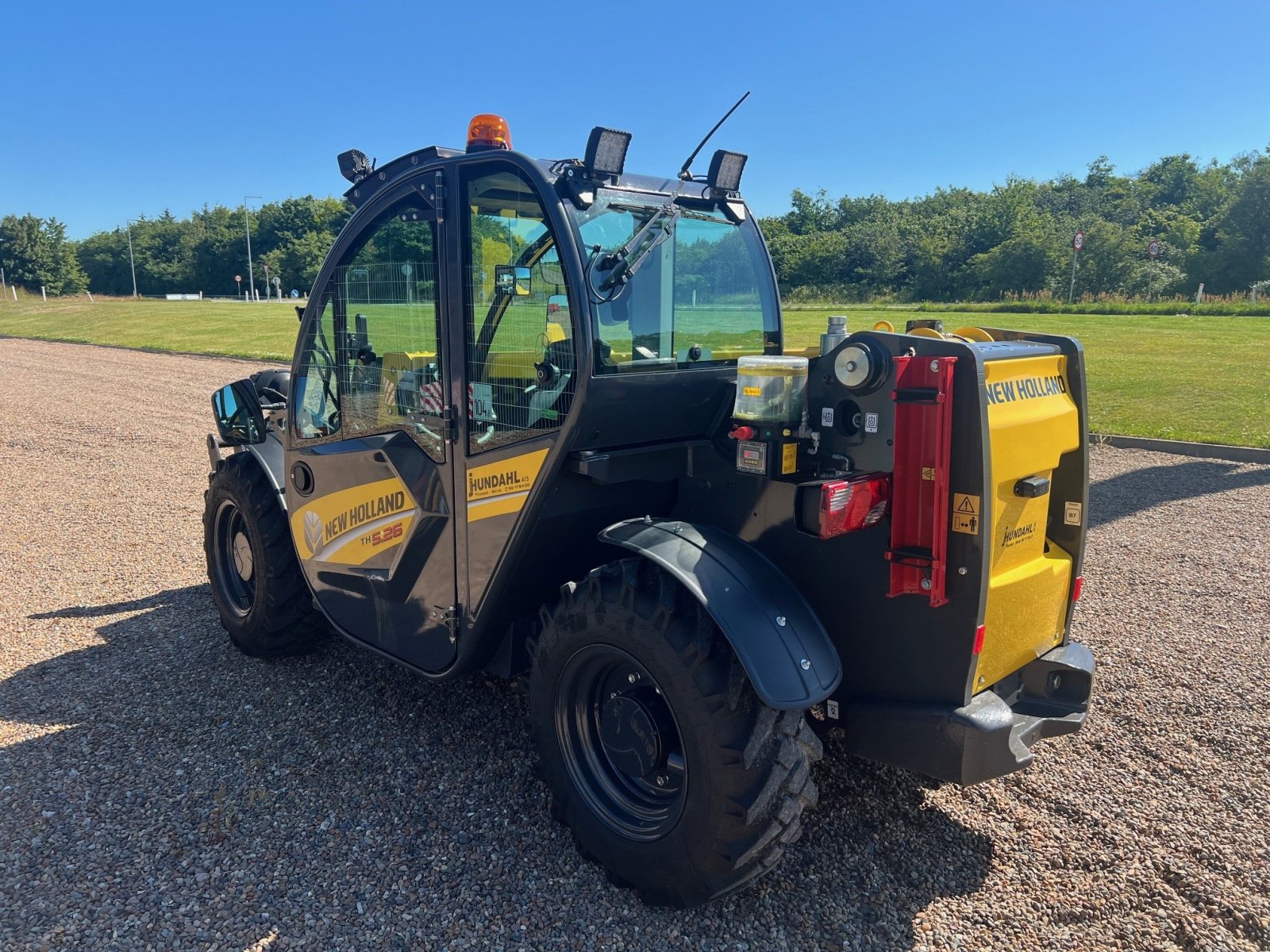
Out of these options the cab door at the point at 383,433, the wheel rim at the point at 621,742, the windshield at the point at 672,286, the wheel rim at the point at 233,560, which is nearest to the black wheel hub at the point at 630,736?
the wheel rim at the point at 621,742

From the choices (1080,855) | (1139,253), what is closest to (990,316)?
(1139,253)

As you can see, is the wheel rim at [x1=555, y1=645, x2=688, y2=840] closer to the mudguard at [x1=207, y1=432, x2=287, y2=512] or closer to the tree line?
the mudguard at [x1=207, y1=432, x2=287, y2=512]

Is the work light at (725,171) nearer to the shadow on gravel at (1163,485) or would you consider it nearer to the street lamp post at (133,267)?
the shadow on gravel at (1163,485)

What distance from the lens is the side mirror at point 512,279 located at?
123 inches

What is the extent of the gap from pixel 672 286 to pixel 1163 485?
26.2 feet

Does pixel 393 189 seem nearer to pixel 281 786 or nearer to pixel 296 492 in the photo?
pixel 296 492

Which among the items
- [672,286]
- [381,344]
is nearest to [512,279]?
[672,286]

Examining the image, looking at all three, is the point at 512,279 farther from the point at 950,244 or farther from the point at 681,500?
the point at 950,244

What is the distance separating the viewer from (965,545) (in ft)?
8.83

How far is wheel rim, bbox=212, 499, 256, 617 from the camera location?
4859mm

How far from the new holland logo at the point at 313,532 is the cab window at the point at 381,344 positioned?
0.38m

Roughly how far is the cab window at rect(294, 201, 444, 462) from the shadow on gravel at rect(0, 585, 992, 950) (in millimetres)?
1365

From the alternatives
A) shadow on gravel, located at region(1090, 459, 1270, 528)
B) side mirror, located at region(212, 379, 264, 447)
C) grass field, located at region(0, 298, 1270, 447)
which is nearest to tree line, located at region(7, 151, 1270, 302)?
grass field, located at region(0, 298, 1270, 447)

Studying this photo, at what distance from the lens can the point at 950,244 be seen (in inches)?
2527
